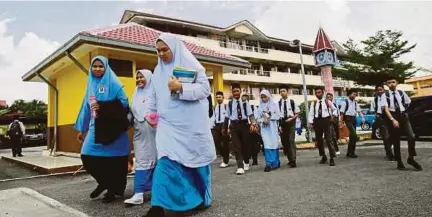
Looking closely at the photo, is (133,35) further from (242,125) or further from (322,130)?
(322,130)

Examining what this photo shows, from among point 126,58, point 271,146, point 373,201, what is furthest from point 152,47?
point 373,201

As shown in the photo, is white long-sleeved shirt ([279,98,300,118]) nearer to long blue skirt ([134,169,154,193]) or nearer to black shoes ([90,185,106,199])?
long blue skirt ([134,169,154,193])

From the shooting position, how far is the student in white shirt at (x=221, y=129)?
766cm

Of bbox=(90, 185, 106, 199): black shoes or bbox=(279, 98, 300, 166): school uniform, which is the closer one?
bbox=(90, 185, 106, 199): black shoes

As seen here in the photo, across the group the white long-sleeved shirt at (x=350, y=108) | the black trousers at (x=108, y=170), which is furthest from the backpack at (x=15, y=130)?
the white long-sleeved shirt at (x=350, y=108)

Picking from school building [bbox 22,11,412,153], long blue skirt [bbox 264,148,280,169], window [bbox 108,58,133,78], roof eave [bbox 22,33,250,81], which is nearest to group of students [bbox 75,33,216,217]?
long blue skirt [bbox 264,148,280,169]

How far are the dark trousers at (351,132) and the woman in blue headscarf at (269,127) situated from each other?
2.23 m

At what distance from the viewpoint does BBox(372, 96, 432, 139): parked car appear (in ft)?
36.5

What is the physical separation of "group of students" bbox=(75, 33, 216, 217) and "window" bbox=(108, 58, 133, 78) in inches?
182

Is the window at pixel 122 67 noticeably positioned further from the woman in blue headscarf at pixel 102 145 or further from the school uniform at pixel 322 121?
the school uniform at pixel 322 121

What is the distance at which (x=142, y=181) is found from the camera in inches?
160

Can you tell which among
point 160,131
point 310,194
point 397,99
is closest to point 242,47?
→ point 397,99

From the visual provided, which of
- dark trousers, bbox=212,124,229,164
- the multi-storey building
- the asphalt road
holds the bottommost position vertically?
the asphalt road

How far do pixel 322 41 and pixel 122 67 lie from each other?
1083 cm
